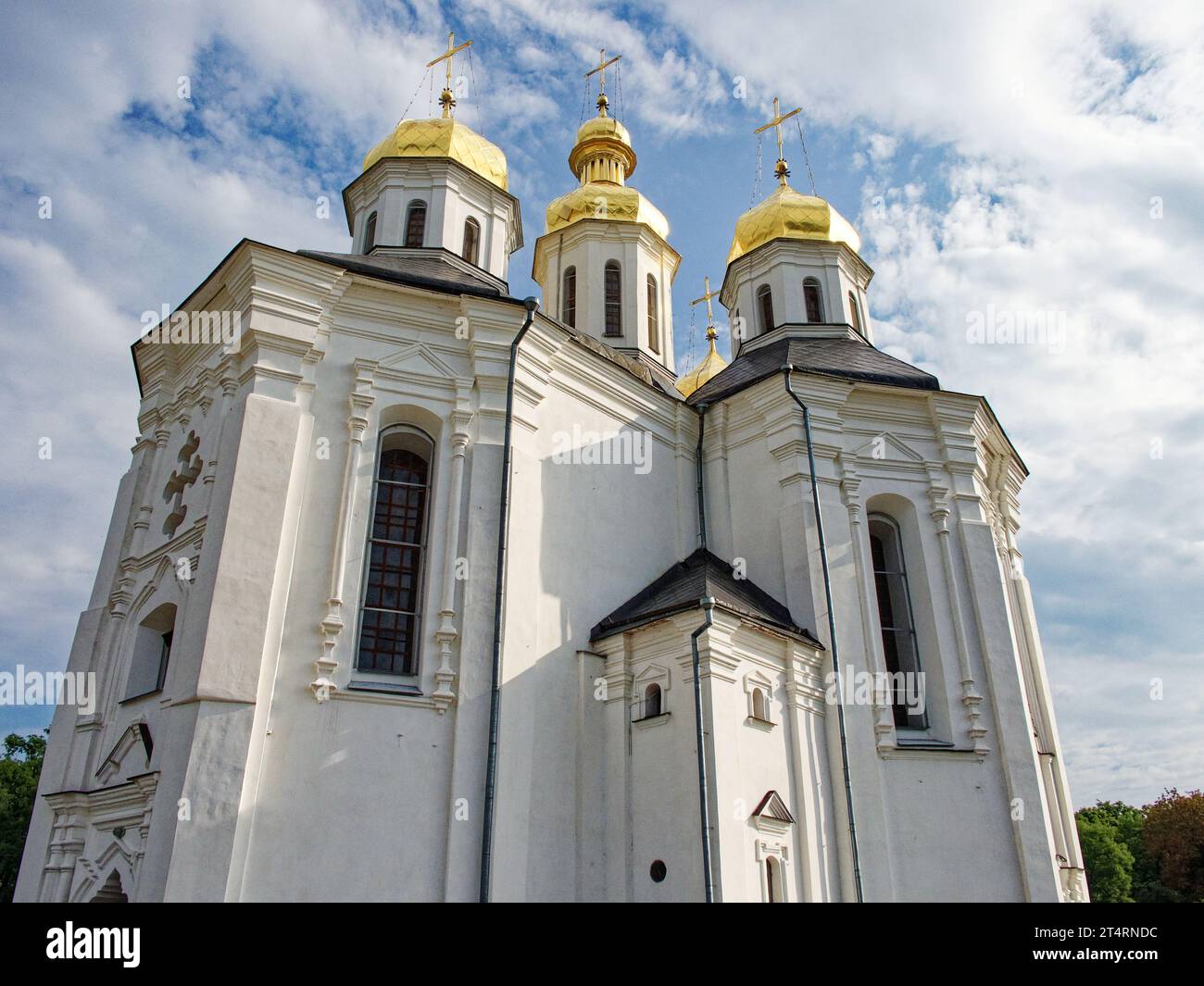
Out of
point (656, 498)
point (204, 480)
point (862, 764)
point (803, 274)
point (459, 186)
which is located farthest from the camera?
point (803, 274)

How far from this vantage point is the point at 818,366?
15969 mm

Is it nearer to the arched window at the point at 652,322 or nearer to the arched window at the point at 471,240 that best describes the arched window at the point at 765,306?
the arched window at the point at 652,322

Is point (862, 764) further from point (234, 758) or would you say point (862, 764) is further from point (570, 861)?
point (234, 758)

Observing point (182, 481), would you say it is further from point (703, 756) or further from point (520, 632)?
point (703, 756)

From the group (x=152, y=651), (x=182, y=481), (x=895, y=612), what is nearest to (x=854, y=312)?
(x=895, y=612)

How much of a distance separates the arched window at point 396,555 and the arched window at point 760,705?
13.6 ft

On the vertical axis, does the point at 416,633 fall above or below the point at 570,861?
above

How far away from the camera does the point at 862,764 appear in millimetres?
12211

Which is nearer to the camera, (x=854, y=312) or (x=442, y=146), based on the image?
(x=442, y=146)

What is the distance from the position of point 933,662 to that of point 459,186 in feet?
38.0

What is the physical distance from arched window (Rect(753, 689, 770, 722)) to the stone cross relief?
7570mm

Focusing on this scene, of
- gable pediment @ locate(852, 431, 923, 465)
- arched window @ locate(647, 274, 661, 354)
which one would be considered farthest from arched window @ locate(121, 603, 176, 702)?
arched window @ locate(647, 274, 661, 354)

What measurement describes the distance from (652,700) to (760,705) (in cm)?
135

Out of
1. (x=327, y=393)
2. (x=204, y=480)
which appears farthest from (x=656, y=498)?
(x=204, y=480)
